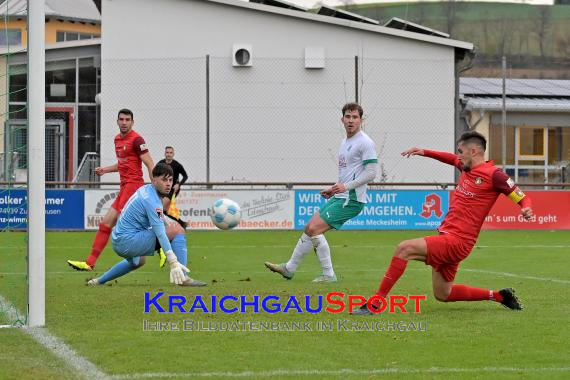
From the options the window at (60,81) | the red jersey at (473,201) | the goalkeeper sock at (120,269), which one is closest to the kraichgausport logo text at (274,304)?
the red jersey at (473,201)

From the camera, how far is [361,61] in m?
28.5

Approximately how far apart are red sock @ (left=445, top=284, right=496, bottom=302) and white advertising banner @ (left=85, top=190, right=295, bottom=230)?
592 inches

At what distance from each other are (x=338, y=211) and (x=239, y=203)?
505 inches

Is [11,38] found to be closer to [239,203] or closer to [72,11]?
[239,203]

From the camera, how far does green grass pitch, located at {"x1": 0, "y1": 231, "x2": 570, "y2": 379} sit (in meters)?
7.00

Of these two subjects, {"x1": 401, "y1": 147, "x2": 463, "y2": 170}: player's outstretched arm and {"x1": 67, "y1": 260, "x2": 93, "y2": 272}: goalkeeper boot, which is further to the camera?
{"x1": 67, "y1": 260, "x2": 93, "y2": 272}: goalkeeper boot

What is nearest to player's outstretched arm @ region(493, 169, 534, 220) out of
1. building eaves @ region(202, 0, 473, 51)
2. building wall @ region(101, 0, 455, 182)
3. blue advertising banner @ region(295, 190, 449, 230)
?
blue advertising banner @ region(295, 190, 449, 230)

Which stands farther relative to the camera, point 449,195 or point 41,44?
point 449,195

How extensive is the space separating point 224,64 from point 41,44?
75.0 feet

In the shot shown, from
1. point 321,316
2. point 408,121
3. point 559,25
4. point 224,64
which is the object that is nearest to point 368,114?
point 408,121

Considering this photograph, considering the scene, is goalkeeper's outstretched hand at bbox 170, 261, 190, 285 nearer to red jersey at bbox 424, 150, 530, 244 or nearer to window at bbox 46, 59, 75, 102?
red jersey at bbox 424, 150, 530, 244

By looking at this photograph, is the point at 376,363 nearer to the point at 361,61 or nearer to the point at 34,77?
the point at 34,77

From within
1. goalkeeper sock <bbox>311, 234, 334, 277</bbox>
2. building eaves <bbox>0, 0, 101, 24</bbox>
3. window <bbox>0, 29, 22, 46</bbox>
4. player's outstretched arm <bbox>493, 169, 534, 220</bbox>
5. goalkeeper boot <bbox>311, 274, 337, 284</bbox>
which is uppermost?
building eaves <bbox>0, 0, 101, 24</bbox>

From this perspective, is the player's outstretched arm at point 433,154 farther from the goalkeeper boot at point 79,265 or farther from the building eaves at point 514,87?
the building eaves at point 514,87
